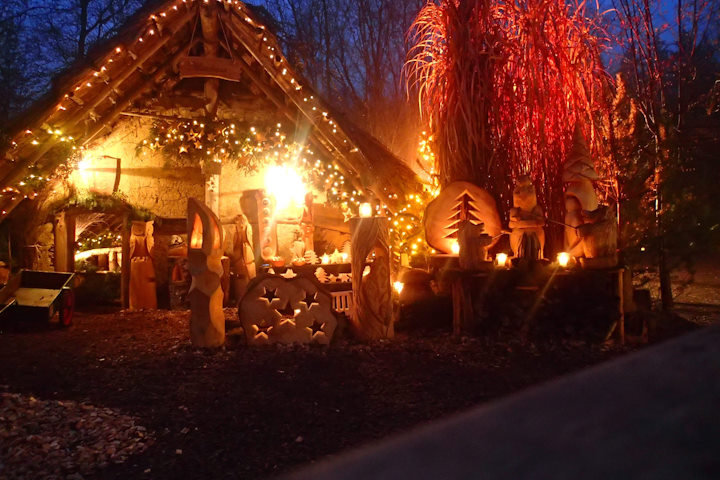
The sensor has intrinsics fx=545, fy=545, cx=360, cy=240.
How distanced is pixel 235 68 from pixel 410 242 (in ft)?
13.9

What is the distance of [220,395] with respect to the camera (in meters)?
→ 4.89

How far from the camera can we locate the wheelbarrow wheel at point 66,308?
316 inches

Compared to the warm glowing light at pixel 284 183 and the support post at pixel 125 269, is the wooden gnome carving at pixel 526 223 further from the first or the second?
the support post at pixel 125 269

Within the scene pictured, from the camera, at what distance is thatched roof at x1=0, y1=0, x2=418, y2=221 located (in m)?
8.25

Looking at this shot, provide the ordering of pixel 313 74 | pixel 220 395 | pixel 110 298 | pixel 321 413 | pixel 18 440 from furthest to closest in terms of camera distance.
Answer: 1. pixel 313 74
2. pixel 110 298
3. pixel 220 395
4. pixel 321 413
5. pixel 18 440

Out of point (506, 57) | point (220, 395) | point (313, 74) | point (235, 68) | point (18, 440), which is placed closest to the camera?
point (18, 440)

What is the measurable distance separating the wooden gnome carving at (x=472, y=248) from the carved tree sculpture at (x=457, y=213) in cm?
114

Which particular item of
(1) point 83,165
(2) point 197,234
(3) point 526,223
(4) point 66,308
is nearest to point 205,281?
(2) point 197,234

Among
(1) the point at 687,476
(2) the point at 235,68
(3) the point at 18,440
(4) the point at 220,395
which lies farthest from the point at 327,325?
(1) the point at 687,476

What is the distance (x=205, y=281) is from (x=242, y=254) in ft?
10.4

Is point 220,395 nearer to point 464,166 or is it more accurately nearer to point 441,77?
point 464,166

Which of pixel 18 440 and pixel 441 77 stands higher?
pixel 441 77

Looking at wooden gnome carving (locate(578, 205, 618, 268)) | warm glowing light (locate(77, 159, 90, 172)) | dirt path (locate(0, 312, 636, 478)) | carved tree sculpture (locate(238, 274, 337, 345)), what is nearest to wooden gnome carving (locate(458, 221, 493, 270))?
dirt path (locate(0, 312, 636, 478))

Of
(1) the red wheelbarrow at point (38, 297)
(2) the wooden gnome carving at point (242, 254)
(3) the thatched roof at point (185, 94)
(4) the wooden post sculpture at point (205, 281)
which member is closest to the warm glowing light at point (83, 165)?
(3) the thatched roof at point (185, 94)
